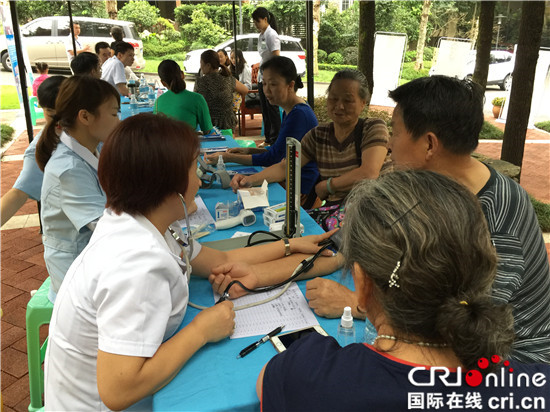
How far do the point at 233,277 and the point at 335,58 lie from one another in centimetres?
1789

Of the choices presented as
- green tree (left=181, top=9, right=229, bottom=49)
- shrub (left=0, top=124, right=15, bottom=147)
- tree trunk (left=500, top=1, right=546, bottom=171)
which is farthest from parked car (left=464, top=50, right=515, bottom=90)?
shrub (left=0, top=124, right=15, bottom=147)

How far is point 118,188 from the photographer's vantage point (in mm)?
1143

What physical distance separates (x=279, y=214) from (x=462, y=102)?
96 centimetres

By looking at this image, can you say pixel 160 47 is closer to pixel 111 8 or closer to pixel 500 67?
pixel 111 8

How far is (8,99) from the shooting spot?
9984mm

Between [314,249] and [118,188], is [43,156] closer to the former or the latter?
[118,188]

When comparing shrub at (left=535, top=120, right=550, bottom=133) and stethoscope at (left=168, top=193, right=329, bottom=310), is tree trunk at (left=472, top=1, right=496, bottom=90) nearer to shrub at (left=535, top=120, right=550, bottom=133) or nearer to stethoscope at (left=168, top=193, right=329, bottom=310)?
shrub at (left=535, top=120, right=550, bottom=133)

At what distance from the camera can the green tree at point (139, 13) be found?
18484 mm

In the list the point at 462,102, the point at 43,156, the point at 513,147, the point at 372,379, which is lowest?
the point at 513,147

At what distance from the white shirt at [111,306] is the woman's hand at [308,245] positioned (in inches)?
24.4

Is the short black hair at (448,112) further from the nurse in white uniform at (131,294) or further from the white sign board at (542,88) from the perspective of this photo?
the white sign board at (542,88)

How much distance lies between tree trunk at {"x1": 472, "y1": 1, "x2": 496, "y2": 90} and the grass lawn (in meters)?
9.43

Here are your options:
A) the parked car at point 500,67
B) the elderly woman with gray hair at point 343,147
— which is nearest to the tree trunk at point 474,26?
the parked car at point 500,67

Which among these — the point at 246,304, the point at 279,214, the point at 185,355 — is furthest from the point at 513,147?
the point at 185,355
